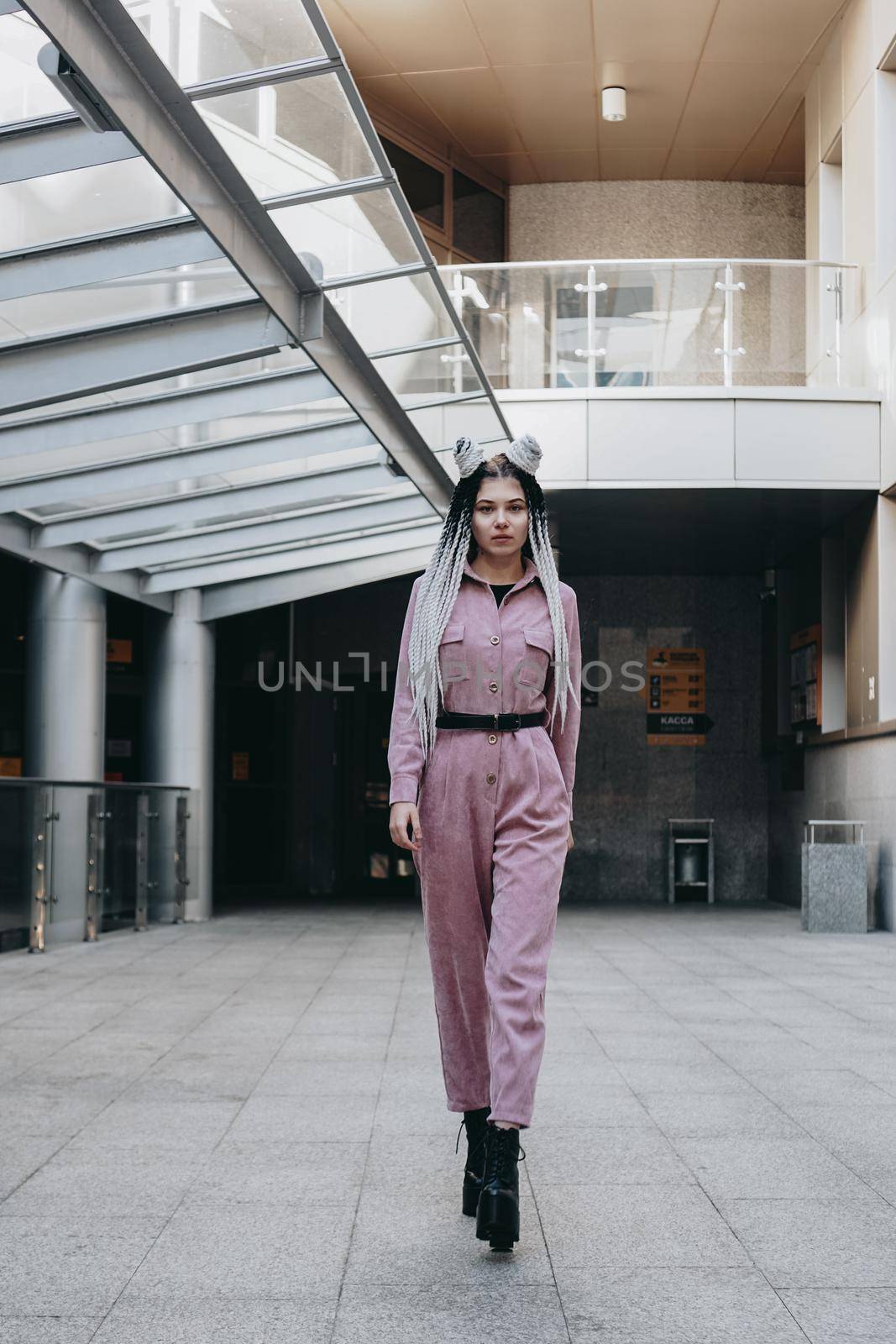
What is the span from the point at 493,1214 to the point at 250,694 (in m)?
15.4

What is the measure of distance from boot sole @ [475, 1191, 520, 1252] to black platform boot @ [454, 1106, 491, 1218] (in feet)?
0.96

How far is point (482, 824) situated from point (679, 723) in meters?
14.6

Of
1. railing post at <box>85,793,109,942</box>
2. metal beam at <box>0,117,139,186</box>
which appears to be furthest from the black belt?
railing post at <box>85,793,109,942</box>

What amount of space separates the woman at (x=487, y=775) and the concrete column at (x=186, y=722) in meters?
10.2

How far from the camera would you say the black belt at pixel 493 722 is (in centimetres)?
354

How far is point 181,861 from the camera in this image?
1342 centimetres

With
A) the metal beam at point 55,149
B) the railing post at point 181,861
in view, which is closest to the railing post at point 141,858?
the railing post at point 181,861

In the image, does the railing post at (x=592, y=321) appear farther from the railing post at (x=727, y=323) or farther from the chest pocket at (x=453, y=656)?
the chest pocket at (x=453, y=656)

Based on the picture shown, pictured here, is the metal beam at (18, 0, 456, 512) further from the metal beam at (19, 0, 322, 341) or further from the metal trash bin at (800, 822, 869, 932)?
the metal trash bin at (800, 822, 869, 932)

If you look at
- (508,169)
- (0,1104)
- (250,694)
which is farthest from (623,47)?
(0,1104)

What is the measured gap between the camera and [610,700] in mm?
17875

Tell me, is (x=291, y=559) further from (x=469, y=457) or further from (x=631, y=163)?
(x=469, y=457)

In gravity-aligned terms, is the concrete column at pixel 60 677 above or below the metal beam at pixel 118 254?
below

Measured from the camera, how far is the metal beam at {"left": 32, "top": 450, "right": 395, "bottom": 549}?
1100 cm
